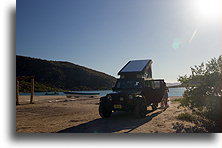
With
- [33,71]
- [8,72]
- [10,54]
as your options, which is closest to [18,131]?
[8,72]

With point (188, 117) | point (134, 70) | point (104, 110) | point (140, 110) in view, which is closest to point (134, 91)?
point (140, 110)

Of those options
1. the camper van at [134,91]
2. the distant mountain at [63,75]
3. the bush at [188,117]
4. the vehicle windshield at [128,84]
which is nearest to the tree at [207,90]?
the bush at [188,117]

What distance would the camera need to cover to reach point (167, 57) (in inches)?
266

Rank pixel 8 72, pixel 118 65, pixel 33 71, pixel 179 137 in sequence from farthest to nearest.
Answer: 1. pixel 33 71
2. pixel 118 65
3. pixel 8 72
4. pixel 179 137

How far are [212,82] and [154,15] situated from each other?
9.35ft

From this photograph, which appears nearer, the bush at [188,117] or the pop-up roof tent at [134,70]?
the bush at [188,117]

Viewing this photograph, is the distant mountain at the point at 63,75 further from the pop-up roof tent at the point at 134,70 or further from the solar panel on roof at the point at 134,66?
the solar panel on roof at the point at 134,66

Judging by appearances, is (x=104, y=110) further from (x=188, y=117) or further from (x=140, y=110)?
(x=188, y=117)

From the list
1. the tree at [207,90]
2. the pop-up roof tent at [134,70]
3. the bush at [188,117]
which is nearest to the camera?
the tree at [207,90]

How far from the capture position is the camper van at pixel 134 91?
7.07m

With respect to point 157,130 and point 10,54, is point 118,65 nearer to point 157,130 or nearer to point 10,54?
point 157,130

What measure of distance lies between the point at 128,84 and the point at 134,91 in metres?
0.52

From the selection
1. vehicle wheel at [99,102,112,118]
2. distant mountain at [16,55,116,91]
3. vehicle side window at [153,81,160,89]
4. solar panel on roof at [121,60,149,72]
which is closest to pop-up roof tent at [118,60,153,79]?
solar panel on roof at [121,60,149,72]

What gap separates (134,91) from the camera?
7.54 m
